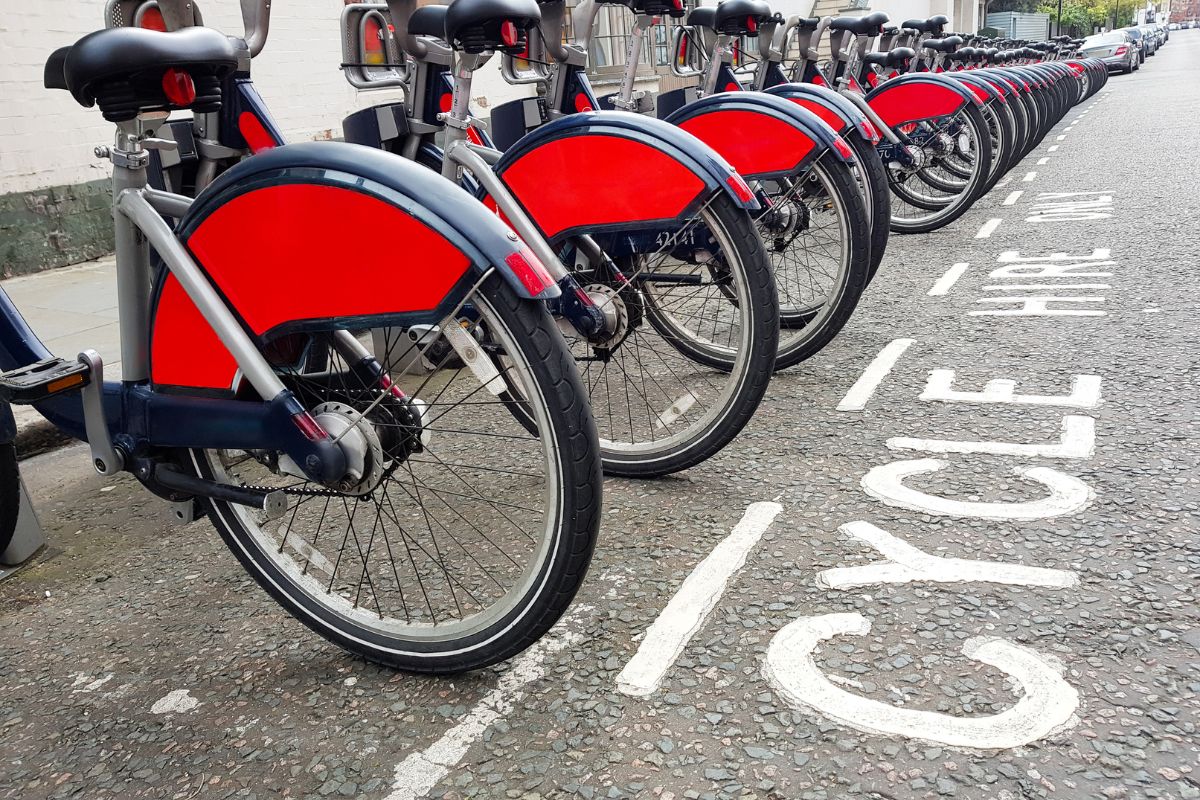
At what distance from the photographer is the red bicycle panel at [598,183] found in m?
3.18

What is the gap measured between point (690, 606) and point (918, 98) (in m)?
5.99

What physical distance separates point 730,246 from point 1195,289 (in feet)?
10.9

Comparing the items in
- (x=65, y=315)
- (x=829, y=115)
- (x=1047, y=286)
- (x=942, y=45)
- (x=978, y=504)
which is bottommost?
(x=978, y=504)

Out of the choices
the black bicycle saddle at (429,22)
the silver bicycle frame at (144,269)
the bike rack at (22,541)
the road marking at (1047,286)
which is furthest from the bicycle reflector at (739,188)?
the road marking at (1047,286)

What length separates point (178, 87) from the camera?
2.08 m

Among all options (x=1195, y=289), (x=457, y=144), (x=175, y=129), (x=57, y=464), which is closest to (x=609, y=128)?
(x=457, y=144)

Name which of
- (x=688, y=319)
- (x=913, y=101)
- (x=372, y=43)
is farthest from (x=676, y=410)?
(x=913, y=101)

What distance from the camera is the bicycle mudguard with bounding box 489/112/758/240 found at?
10.4ft

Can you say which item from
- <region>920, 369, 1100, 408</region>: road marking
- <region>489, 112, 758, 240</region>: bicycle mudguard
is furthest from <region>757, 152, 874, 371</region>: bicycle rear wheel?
<region>489, 112, 758, 240</region>: bicycle mudguard

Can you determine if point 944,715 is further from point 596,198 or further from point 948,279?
point 948,279

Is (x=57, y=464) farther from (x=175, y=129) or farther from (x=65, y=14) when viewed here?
(x=65, y=14)

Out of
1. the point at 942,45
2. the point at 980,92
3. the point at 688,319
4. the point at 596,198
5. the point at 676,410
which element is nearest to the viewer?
the point at 596,198

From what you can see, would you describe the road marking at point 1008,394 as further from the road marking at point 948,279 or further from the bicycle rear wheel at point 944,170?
the bicycle rear wheel at point 944,170

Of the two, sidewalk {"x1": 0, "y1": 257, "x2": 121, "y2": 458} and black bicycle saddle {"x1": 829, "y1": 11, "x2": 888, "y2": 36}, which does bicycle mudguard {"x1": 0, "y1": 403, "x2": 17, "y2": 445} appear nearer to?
sidewalk {"x1": 0, "y1": 257, "x2": 121, "y2": 458}
